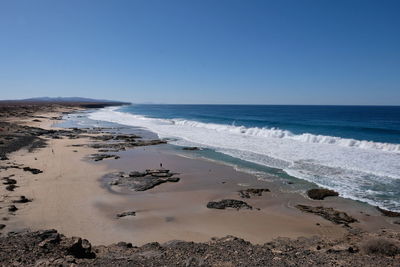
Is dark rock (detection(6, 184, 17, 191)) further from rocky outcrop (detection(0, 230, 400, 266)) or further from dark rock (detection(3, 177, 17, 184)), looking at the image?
rocky outcrop (detection(0, 230, 400, 266))

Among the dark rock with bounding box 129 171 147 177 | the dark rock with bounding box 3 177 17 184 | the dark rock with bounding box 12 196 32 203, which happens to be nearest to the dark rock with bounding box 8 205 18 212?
the dark rock with bounding box 12 196 32 203

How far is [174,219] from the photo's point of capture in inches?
401

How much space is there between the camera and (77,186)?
13852 millimetres

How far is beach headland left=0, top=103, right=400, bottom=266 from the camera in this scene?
263 inches

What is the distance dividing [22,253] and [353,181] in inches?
584

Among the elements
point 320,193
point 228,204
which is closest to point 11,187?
point 228,204

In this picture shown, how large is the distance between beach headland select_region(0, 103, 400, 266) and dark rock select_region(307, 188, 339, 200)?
8cm

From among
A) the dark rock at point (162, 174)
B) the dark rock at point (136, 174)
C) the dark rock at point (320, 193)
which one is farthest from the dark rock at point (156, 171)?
the dark rock at point (320, 193)

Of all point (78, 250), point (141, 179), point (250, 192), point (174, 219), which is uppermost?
point (78, 250)

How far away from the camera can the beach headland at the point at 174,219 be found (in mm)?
6668

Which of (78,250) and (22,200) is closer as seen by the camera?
(78,250)

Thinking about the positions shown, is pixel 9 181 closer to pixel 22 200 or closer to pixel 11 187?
pixel 11 187

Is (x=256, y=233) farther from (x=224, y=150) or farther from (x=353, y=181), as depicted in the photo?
(x=224, y=150)

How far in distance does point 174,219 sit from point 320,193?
6942 mm
